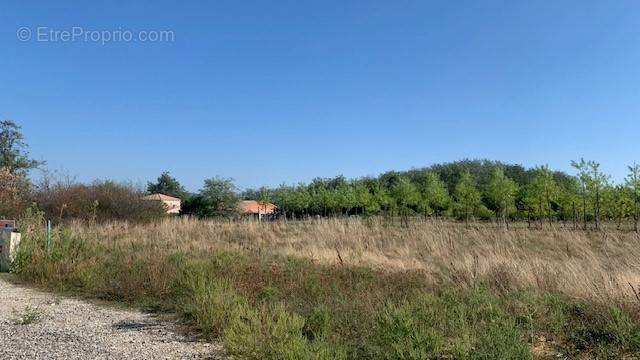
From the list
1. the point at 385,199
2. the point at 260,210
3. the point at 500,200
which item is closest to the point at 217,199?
the point at 260,210

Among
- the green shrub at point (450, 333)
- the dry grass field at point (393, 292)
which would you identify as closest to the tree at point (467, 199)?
the dry grass field at point (393, 292)

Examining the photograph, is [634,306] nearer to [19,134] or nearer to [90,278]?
[90,278]

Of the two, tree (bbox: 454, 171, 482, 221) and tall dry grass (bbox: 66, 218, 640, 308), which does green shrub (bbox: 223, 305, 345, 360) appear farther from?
tree (bbox: 454, 171, 482, 221)

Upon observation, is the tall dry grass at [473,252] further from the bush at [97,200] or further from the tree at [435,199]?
the tree at [435,199]

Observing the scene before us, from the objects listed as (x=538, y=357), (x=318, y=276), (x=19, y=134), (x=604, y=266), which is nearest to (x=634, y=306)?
(x=538, y=357)

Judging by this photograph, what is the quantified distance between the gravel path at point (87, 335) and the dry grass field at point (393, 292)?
1.47 ft

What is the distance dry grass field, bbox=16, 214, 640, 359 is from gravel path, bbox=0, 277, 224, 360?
17.7 inches

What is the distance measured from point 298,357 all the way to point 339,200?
4989 cm

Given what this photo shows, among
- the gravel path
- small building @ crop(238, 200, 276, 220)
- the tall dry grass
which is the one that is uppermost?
small building @ crop(238, 200, 276, 220)

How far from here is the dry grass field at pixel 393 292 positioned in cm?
476

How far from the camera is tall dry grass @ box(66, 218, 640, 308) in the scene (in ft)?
23.9

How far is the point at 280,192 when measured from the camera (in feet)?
214

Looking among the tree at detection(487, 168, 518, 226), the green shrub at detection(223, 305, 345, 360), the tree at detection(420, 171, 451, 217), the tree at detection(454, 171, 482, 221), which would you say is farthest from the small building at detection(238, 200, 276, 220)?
the green shrub at detection(223, 305, 345, 360)

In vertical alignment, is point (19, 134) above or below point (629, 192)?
above
